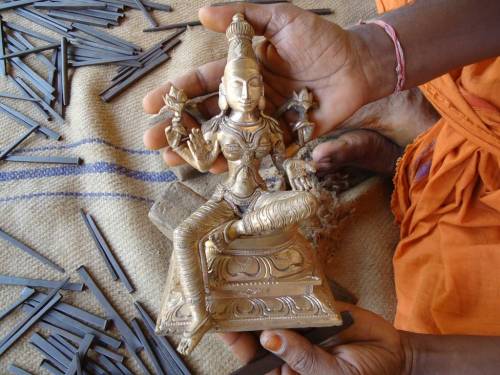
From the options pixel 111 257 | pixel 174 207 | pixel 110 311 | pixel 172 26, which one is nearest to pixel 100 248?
pixel 111 257

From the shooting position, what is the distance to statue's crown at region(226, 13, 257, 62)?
97 centimetres

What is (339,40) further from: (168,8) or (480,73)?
(168,8)

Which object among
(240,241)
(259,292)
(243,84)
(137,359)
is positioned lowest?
(137,359)

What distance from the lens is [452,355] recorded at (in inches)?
41.9

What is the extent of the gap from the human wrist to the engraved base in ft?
1.69

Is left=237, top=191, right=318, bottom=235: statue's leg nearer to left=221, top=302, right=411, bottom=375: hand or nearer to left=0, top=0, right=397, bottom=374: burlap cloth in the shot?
left=221, top=302, right=411, bottom=375: hand

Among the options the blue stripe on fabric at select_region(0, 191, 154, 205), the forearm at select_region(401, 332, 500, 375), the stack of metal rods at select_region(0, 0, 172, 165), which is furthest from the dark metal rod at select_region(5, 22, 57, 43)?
the forearm at select_region(401, 332, 500, 375)

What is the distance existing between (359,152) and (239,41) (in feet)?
2.87

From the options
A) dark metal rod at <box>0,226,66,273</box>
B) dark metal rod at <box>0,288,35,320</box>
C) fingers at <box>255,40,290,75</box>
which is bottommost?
dark metal rod at <box>0,288,35,320</box>

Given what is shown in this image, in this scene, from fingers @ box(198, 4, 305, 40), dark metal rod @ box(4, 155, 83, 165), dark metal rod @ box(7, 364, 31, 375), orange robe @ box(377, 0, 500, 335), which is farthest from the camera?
dark metal rod @ box(4, 155, 83, 165)

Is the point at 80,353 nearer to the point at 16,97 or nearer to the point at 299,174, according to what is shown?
the point at 299,174

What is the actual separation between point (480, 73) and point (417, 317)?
2.43 ft

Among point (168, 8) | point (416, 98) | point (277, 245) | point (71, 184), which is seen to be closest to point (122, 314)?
point (71, 184)

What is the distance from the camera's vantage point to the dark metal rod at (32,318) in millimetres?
1471
